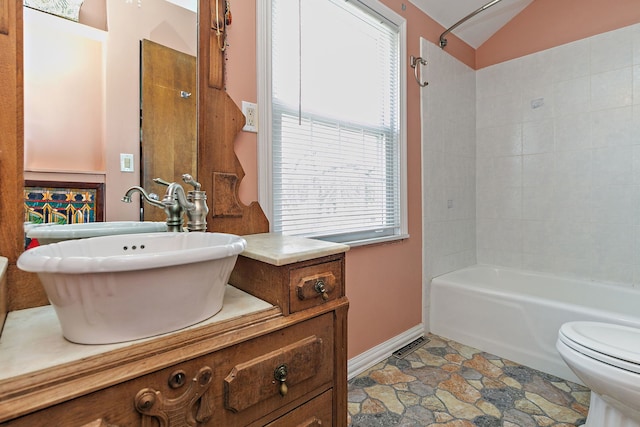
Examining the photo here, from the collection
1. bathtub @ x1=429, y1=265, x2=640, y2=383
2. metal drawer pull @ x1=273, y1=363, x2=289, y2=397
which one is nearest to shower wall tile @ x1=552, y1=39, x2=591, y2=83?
bathtub @ x1=429, y1=265, x2=640, y2=383

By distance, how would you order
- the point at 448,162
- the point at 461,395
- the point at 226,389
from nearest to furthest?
the point at 226,389, the point at 461,395, the point at 448,162

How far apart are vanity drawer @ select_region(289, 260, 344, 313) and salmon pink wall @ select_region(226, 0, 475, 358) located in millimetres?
561

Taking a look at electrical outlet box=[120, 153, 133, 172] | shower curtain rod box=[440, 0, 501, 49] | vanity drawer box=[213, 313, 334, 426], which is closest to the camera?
vanity drawer box=[213, 313, 334, 426]

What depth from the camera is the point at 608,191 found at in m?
2.21

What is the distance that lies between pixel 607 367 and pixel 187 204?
1.60 metres

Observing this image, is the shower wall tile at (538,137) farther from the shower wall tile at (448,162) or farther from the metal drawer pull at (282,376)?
the metal drawer pull at (282,376)

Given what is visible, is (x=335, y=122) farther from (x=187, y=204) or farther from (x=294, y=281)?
(x=294, y=281)

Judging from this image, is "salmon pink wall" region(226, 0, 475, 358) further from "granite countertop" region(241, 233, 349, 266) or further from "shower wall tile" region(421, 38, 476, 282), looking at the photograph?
"granite countertop" region(241, 233, 349, 266)

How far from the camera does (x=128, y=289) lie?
600 mm

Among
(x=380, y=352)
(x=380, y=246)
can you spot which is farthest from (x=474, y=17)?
(x=380, y=352)

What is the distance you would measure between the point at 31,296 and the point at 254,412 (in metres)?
0.67

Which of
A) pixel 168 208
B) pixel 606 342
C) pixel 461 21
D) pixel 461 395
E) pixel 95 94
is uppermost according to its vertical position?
pixel 461 21

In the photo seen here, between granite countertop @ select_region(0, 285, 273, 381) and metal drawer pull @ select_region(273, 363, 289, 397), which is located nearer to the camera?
granite countertop @ select_region(0, 285, 273, 381)

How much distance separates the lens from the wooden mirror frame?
2.70ft
